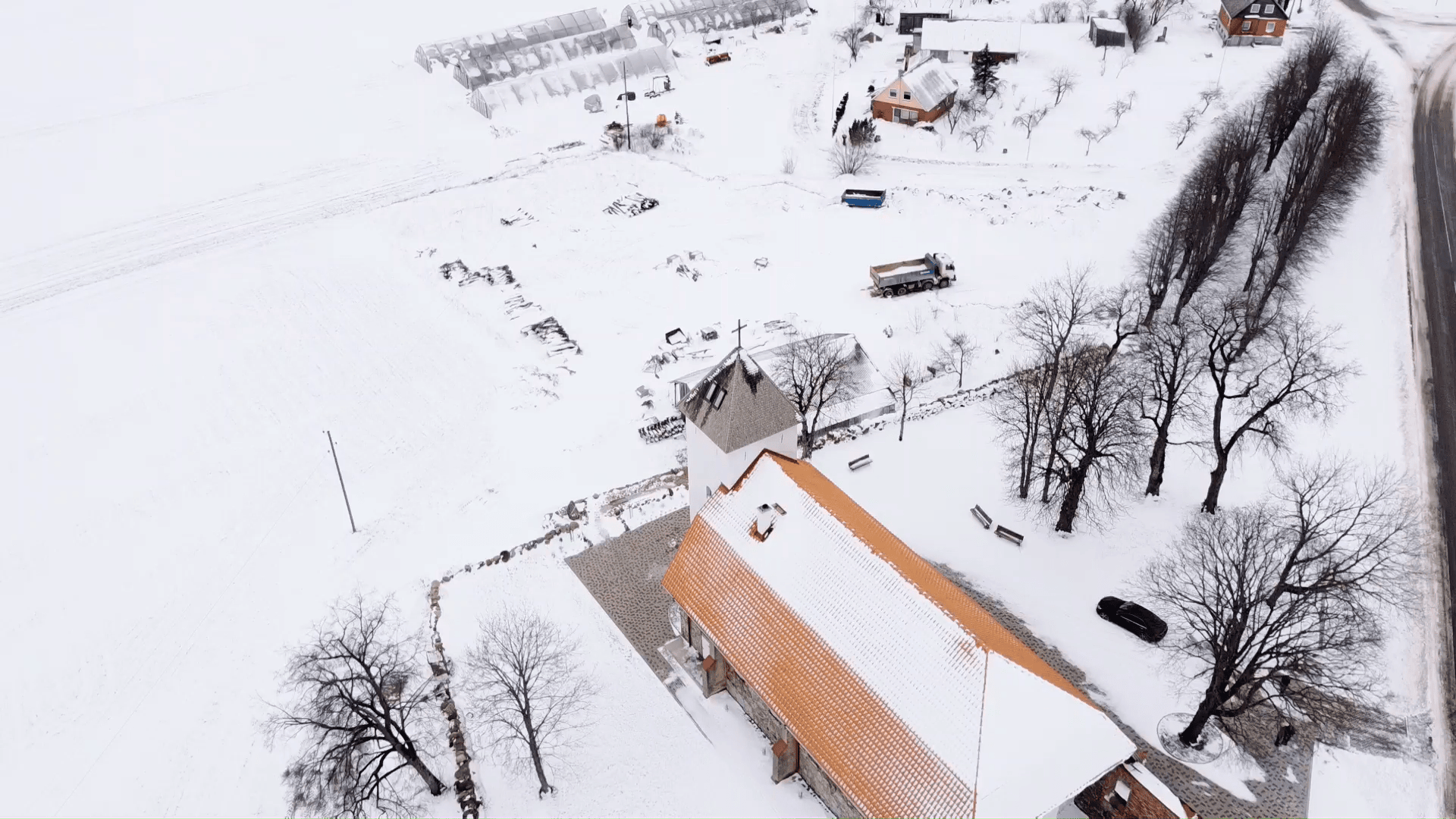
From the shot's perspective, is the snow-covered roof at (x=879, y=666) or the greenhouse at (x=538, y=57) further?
the greenhouse at (x=538, y=57)

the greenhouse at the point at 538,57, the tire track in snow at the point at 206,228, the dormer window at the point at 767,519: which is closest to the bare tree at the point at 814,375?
the dormer window at the point at 767,519

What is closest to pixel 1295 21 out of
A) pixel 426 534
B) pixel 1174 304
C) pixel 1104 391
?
pixel 1174 304

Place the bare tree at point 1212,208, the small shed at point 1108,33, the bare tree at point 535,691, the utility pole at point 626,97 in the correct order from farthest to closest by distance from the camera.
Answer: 1. the small shed at point 1108,33
2. the utility pole at point 626,97
3. the bare tree at point 1212,208
4. the bare tree at point 535,691

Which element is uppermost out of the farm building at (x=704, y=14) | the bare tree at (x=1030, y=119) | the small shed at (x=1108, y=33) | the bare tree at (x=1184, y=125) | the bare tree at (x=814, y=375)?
the farm building at (x=704, y=14)

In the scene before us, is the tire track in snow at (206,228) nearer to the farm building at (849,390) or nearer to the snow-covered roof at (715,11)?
the farm building at (849,390)

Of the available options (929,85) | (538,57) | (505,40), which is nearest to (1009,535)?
(929,85)

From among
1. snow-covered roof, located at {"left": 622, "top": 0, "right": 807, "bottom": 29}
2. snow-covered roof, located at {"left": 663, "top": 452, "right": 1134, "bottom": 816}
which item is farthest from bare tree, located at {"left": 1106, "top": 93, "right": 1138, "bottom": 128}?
snow-covered roof, located at {"left": 663, "top": 452, "right": 1134, "bottom": 816}

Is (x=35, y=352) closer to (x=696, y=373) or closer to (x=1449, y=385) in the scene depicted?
(x=696, y=373)
